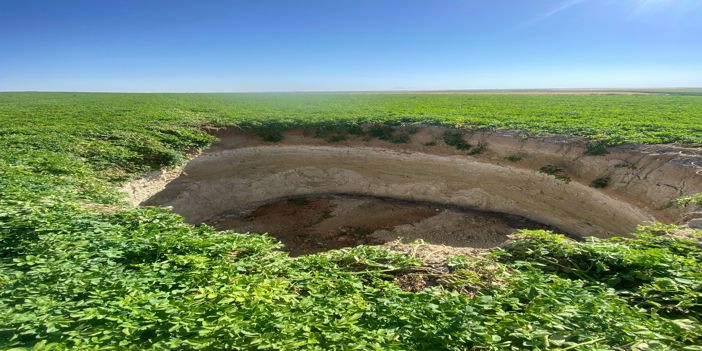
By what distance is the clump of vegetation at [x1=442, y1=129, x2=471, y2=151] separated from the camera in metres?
15.6

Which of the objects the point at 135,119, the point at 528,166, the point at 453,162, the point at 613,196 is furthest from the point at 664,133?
the point at 135,119

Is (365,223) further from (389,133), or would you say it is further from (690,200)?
(690,200)

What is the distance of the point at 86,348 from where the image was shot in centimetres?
282

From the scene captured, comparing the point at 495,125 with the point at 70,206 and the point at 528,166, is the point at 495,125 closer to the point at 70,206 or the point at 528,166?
the point at 528,166

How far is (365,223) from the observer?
14.5 m

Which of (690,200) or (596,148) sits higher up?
(596,148)

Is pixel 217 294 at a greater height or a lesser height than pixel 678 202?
greater

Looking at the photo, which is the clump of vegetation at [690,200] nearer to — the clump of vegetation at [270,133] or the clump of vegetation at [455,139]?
the clump of vegetation at [455,139]

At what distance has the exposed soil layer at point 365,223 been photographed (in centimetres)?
1309

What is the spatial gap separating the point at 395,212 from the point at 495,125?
6.38 meters

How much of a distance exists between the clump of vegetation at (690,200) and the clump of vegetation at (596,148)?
10.6 ft

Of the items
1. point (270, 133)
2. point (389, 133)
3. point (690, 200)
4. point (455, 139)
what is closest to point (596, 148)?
point (690, 200)

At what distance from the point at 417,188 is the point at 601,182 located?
6965mm

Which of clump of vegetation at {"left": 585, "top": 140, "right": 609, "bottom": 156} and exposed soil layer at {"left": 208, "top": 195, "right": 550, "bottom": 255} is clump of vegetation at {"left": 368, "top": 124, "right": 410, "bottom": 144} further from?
clump of vegetation at {"left": 585, "top": 140, "right": 609, "bottom": 156}
